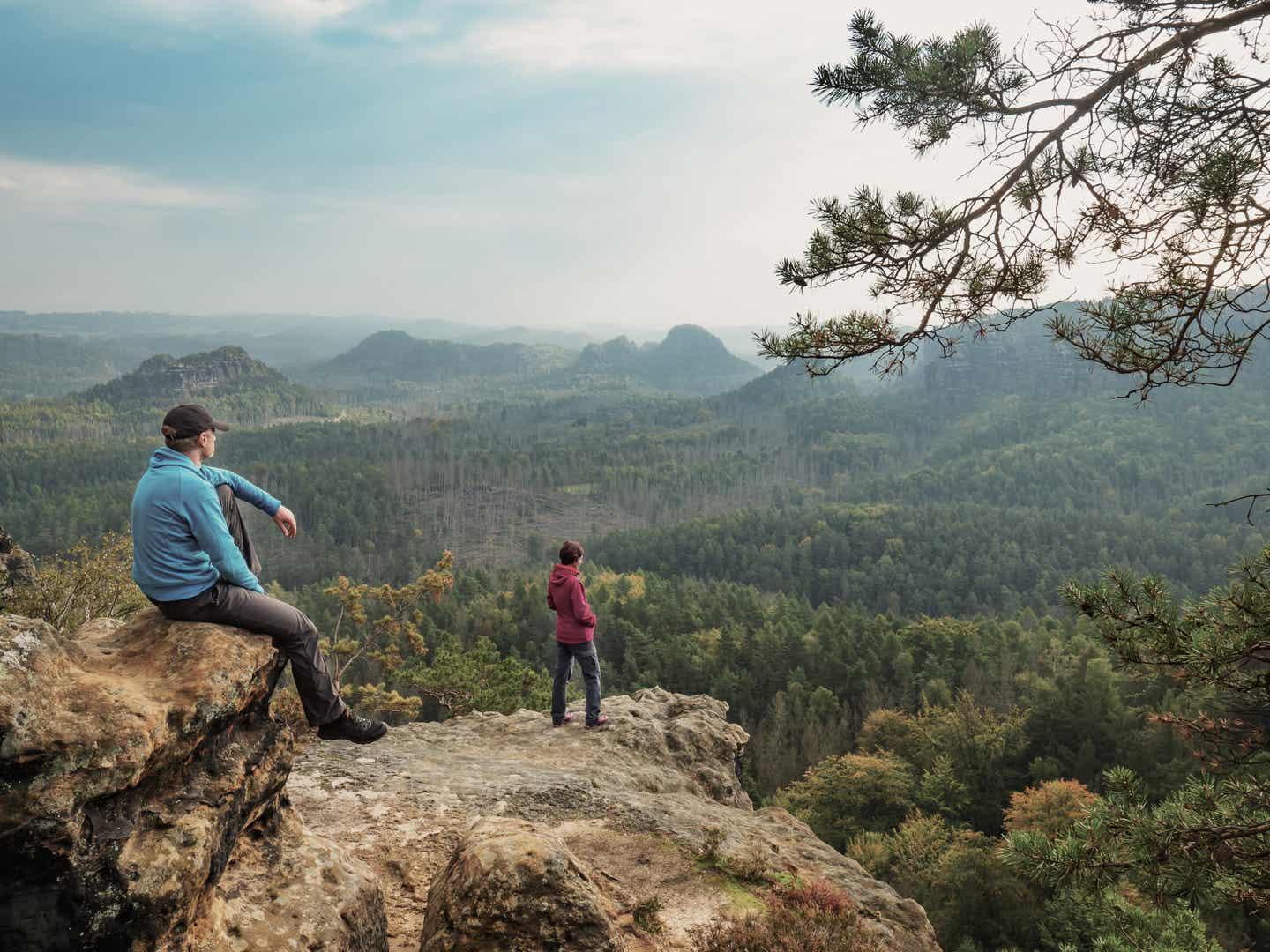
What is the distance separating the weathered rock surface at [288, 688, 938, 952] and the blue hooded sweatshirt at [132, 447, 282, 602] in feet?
9.66

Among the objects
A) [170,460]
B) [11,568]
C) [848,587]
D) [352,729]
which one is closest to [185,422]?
[170,460]

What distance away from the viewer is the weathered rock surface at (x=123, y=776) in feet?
12.8

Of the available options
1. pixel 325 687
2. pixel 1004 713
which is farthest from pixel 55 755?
pixel 1004 713

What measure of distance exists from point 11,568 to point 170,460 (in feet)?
64.2

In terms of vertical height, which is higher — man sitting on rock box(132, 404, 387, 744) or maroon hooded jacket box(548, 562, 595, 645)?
man sitting on rock box(132, 404, 387, 744)

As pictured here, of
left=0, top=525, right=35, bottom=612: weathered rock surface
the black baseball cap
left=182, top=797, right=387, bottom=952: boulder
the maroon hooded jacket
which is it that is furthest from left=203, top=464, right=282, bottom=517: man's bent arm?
left=0, top=525, right=35, bottom=612: weathered rock surface

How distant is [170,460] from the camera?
210 inches

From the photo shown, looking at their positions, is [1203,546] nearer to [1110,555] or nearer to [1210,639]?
[1110,555]

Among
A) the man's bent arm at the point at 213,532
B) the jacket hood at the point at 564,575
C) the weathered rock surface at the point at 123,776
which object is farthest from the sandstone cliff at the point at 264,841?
the jacket hood at the point at 564,575

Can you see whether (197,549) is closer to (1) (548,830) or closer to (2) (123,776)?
(2) (123,776)

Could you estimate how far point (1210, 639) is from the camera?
476 cm

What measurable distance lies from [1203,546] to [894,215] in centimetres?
11907

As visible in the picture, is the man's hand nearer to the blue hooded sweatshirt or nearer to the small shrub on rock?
the blue hooded sweatshirt

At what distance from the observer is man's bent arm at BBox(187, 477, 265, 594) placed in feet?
17.2
